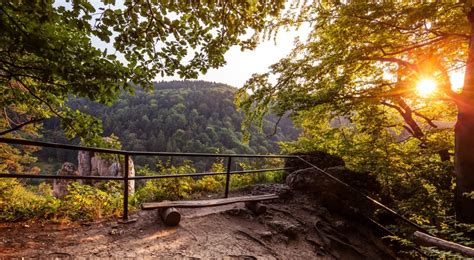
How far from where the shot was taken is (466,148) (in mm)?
5695

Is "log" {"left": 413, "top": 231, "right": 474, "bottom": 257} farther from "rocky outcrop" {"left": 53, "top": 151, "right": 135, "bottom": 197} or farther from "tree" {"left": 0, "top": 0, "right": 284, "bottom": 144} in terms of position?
"rocky outcrop" {"left": 53, "top": 151, "right": 135, "bottom": 197}

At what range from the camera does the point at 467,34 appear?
5.87 metres

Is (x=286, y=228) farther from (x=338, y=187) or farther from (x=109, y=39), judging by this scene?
(x=109, y=39)

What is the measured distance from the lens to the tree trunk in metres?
5.52

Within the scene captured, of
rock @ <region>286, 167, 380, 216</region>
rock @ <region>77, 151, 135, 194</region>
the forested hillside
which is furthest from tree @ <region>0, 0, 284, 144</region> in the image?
the forested hillside

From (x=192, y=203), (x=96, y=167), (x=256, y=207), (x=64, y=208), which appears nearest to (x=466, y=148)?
(x=256, y=207)

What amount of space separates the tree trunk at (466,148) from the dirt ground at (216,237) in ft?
6.95

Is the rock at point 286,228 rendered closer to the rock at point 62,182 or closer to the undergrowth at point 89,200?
the undergrowth at point 89,200

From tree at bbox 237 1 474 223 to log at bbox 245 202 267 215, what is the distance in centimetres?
265

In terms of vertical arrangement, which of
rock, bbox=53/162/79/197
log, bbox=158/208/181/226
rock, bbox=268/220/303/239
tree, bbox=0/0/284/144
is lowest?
rock, bbox=53/162/79/197

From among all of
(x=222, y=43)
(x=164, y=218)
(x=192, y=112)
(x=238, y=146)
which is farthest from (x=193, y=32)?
(x=192, y=112)

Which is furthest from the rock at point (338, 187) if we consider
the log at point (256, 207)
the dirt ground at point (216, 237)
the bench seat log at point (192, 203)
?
the log at point (256, 207)

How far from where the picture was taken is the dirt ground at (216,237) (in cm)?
351

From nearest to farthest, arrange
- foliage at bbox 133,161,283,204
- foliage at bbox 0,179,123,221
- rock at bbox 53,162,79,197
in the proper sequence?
foliage at bbox 0,179,123,221 → foliage at bbox 133,161,283,204 → rock at bbox 53,162,79,197
